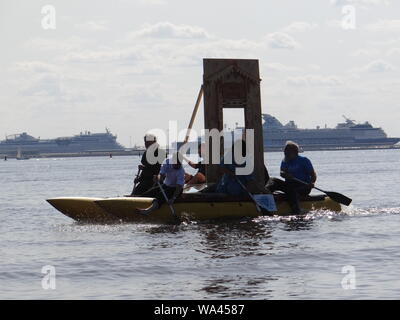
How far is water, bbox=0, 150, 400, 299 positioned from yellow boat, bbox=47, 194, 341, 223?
7.8 inches

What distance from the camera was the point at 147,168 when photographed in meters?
17.5

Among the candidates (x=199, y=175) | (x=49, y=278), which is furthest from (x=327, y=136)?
(x=49, y=278)

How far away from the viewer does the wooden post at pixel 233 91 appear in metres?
18.0

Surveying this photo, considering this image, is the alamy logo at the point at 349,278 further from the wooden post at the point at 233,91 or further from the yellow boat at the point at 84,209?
the yellow boat at the point at 84,209

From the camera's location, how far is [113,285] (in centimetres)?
1124

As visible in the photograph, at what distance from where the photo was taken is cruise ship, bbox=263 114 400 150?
594ft

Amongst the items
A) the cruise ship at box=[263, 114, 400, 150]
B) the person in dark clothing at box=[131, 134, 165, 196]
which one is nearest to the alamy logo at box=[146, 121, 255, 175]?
the person in dark clothing at box=[131, 134, 165, 196]

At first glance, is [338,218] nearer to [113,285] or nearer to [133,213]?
[133,213]

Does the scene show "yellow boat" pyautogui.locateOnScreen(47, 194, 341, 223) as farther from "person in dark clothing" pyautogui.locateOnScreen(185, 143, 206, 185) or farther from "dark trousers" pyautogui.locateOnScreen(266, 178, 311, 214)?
"person in dark clothing" pyautogui.locateOnScreen(185, 143, 206, 185)

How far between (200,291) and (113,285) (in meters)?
1.28

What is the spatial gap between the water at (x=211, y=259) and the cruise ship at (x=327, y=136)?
16031 centimetres

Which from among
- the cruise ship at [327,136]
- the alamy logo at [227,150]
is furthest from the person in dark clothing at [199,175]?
the cruise ship at [327,136]
